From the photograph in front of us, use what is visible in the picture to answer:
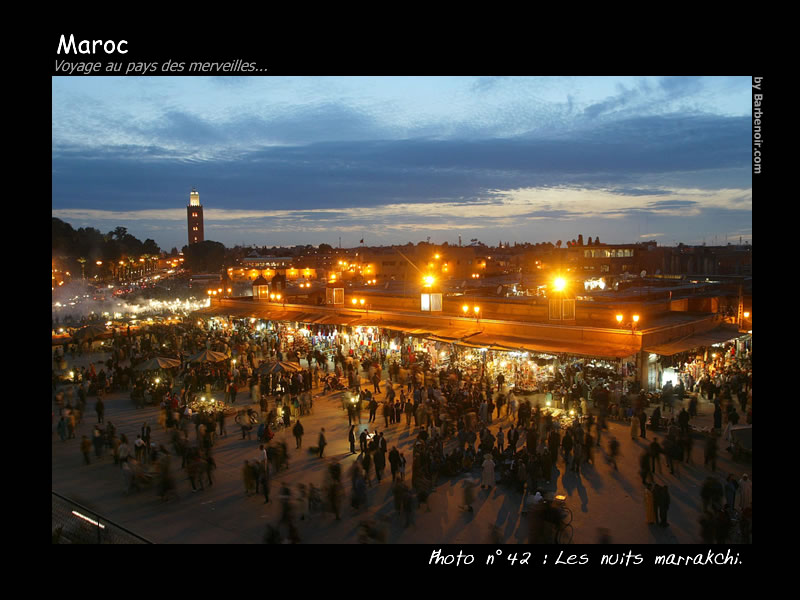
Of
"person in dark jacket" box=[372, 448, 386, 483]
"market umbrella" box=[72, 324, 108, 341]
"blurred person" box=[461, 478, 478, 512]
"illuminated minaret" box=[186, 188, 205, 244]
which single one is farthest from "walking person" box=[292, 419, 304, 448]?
"illuminated minaret" box=[186, 188, 205, 244]

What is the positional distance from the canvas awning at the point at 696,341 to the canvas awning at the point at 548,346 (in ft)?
2.70

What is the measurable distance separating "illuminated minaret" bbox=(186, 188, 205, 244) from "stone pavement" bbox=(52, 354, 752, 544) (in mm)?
181575

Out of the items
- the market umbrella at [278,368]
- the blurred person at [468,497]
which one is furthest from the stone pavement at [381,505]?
the market umbrella at [278,368]

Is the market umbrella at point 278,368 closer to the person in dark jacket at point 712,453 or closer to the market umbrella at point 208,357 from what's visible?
the market umbrella at point 208,357

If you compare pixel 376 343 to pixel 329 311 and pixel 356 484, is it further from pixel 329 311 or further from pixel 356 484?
pixel 356 484

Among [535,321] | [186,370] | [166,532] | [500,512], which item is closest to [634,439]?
[500,512]

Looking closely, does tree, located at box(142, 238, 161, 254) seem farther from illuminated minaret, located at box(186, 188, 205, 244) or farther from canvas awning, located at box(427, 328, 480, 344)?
canvas awning, located at box(427, 328, 480, 344)

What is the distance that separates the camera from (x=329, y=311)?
25281mm

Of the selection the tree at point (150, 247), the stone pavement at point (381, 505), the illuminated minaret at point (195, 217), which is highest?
the illuminated minaret at point (195, 217)

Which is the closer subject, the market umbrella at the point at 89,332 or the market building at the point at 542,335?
the market building at the point at 542,335

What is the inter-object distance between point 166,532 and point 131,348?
19.7m

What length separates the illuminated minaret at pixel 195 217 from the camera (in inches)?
7116

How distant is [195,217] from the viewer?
18288 cm
